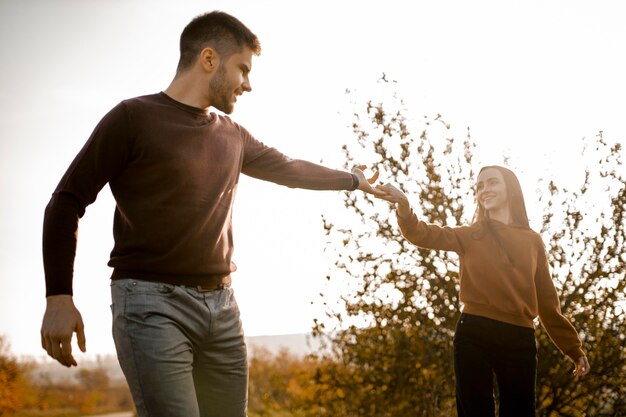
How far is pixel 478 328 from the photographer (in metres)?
3.88

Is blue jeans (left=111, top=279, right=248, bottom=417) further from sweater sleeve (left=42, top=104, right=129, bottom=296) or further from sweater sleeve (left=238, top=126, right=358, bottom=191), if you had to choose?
sweater sleeve (left=238, top=126, right=358, bottom=191)

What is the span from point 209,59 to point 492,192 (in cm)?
233

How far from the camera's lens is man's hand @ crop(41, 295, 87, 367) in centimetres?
201

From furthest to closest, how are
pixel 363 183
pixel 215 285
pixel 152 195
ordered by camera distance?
1. pixel 363 183
2. pixel 215 285
3. pixel 152 195

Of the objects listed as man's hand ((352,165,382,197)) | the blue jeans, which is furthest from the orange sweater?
the blue jeans

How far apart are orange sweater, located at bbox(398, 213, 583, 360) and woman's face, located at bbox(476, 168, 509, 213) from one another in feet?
0.43

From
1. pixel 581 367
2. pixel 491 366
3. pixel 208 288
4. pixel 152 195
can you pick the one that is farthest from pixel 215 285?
pixel 581 367

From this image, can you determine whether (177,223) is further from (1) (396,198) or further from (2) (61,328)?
(1) (396,198)

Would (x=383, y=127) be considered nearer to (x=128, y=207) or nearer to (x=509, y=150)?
(x=509, y=150)

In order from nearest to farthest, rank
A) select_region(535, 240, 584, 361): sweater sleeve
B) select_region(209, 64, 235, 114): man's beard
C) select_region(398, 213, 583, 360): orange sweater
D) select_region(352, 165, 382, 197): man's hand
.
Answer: select_region(209, 64, 235, 114): man's beard < select_region(352, 165, 382, 197): man's hand < select_region(398, 213, 583, 360): orange sweater < select_region(535, 240, 584, 361): sweater sleeve

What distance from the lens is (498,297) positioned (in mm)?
3945

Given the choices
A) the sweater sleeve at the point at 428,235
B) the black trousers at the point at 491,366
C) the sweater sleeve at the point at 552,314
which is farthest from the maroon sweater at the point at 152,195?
the sweater sleeve at the point at 552,314

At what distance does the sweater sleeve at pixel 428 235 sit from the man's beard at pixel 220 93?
1.67 meters

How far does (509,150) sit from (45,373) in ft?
49.0
